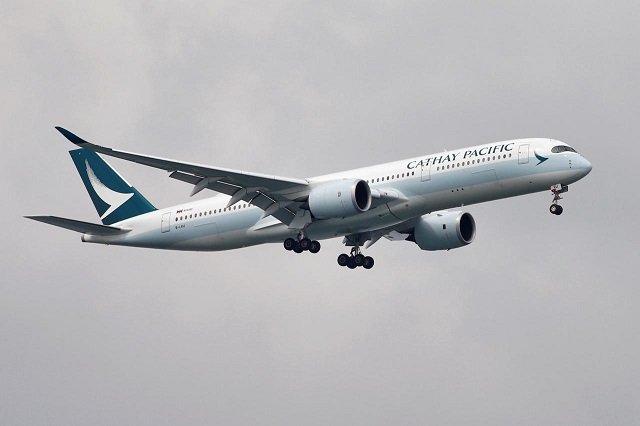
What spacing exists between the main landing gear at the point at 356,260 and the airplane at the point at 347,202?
0.17 ft

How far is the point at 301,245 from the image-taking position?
76.2 metres

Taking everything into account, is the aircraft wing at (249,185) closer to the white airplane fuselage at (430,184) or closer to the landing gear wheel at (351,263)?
the white airplane fuselage at (430,184)

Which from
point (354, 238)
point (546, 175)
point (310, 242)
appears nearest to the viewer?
point (546, 175)

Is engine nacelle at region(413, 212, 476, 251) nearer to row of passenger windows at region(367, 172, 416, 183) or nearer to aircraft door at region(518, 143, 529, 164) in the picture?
row of passenger windows at region(367, 172, 416, 183)

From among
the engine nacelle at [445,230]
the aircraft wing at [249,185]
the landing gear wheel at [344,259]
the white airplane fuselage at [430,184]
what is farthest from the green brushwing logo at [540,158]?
the landing gear wheel at [344,259]

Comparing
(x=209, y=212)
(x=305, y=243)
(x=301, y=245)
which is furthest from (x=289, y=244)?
(x=209, y=212)

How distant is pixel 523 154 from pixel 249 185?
41.9ft

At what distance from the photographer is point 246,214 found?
7850cm

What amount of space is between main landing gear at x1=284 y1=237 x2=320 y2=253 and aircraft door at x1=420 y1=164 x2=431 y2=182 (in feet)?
22.3

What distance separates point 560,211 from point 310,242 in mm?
12193

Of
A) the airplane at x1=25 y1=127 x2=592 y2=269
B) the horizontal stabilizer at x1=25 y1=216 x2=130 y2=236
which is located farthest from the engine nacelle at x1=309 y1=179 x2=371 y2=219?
the horizontal stabilizer at x1=25 y1=216 x2=130 y2=236

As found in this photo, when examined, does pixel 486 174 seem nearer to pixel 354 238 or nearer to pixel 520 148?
pixel 520 148

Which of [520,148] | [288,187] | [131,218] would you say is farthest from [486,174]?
[131,218]

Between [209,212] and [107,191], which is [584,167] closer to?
[209,212]
